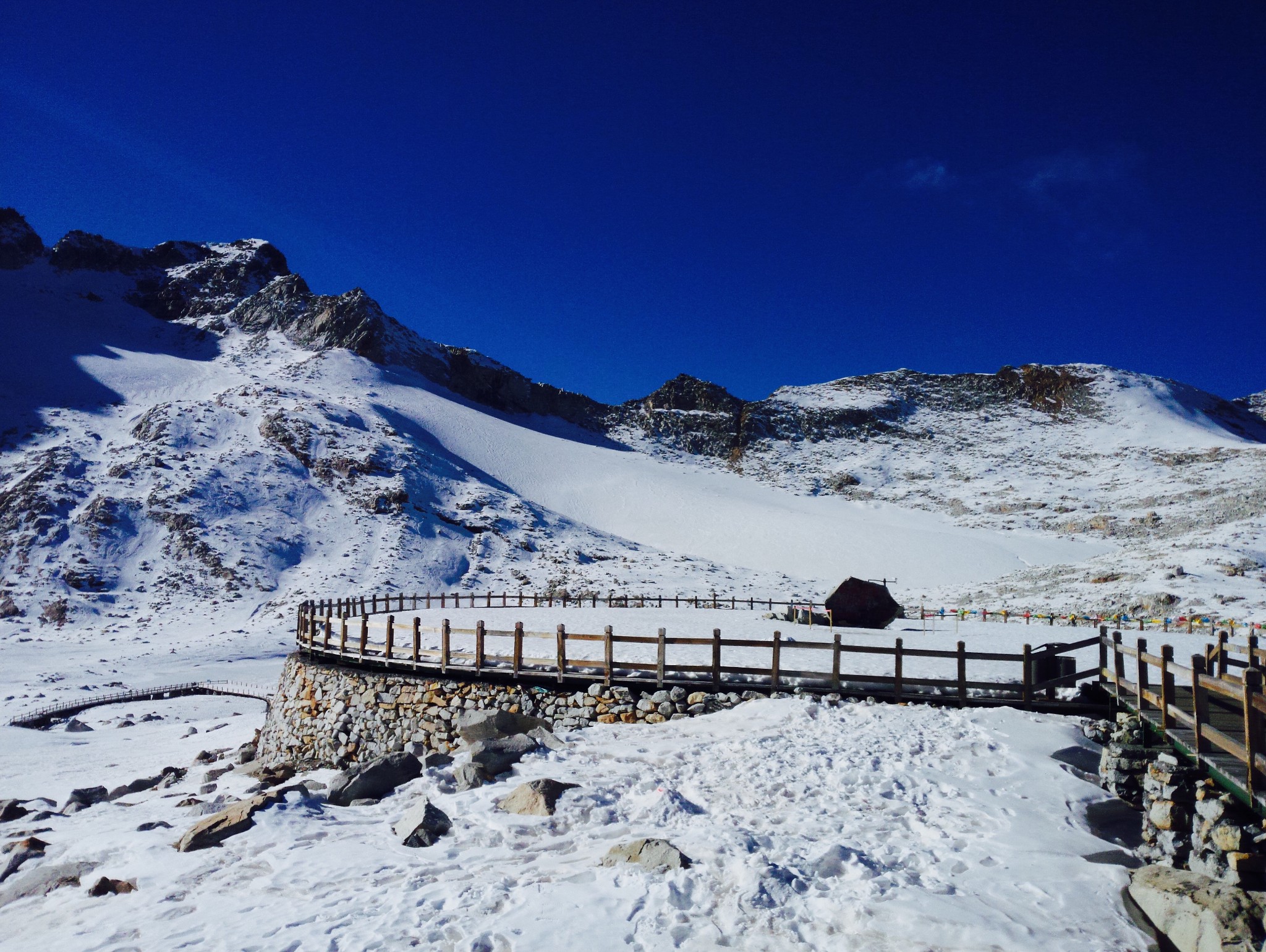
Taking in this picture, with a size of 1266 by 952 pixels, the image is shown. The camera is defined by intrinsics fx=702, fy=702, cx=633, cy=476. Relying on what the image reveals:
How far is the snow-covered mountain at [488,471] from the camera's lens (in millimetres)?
48906

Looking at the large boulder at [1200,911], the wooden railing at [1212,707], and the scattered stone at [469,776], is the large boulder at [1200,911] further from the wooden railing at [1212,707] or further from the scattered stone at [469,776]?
the scattered stone at [469,776]

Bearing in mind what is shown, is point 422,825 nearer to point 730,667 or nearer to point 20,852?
point 20,852

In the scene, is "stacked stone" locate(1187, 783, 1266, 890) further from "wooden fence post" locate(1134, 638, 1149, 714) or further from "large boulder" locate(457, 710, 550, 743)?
"large boulder" locate(457, 710, 550, 743)

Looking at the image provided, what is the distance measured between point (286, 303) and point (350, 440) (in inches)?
2503

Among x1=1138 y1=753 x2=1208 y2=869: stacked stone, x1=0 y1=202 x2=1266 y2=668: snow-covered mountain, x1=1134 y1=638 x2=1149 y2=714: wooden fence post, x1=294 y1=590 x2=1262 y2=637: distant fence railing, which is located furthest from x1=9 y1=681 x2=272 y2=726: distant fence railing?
x1=1138 y1=753 x2=1208 y2=869: stacked stone

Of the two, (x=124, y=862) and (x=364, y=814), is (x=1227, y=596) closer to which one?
(x=364, y=814)

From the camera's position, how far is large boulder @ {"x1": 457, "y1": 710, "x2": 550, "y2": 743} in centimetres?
1186

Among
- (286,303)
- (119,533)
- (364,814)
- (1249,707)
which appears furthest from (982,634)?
(286,303)

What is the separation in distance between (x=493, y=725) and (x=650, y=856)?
17.4 feet

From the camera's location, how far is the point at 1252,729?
637 cm

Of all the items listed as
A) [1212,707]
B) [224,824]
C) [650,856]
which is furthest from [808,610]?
[224,824]

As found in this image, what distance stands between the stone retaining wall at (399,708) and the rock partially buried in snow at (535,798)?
3607 millimetres

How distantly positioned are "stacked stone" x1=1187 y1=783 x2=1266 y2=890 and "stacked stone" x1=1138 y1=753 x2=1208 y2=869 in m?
0.15

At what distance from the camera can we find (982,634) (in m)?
26.5
